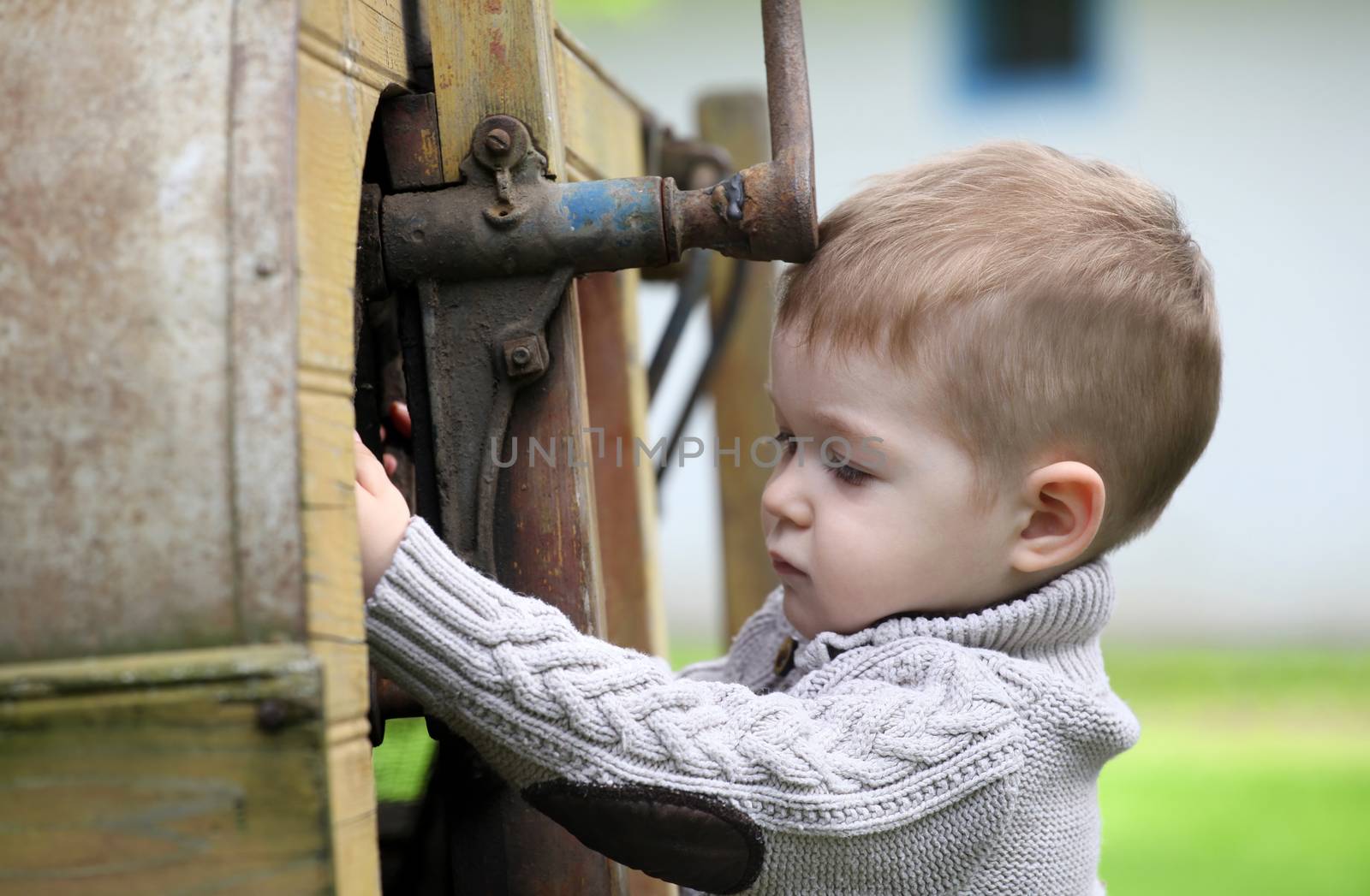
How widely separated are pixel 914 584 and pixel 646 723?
365 mm

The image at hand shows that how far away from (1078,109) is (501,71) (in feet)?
25.3

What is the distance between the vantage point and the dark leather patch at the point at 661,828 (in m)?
1.09

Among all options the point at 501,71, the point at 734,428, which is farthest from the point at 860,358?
the point at 734,428

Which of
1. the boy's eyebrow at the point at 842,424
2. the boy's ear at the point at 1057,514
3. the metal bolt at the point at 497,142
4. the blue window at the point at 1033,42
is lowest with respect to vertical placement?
the boy's ear at the point at 1057,514

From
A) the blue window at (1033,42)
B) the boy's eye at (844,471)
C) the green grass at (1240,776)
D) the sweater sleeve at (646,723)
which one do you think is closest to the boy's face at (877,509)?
the boy's eye at (844,471)

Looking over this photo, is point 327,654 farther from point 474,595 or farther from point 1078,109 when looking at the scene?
point 1078,109

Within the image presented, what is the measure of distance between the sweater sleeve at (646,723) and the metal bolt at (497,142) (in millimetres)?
349

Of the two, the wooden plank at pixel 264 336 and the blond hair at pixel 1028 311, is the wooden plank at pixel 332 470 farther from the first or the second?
the blond hair at pixel 1028 311

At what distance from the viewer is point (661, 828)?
1.10m

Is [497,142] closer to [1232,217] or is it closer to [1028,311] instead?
[1028,311]

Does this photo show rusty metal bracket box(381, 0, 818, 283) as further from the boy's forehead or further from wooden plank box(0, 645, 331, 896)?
wooden plank box(0, 645, 331, 896)

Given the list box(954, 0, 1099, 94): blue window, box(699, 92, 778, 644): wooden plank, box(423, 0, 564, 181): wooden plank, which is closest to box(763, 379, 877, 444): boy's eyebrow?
box(423, 0, 564, 181): wooden plank

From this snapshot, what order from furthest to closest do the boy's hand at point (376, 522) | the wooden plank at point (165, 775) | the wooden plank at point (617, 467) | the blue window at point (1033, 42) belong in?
the blue window at point (1033, 42) < the wooden plank at point (617, 467) < the boy's hand at point (376, 522) < the wooden plank at point (165, 775)

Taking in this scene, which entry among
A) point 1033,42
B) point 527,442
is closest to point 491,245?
point 527,442
